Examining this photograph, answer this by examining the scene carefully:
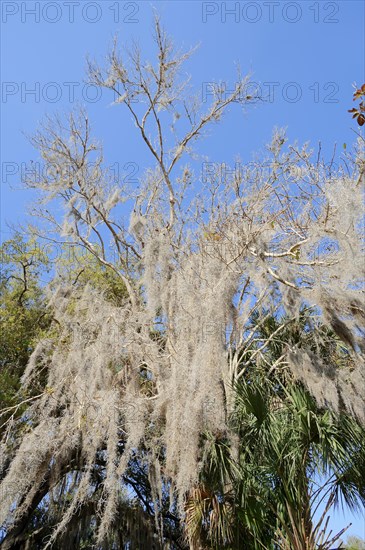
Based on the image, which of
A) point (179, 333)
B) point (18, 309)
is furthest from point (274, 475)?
point (18, 309)

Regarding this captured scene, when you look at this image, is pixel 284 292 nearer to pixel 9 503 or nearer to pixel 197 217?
pixel 197 217

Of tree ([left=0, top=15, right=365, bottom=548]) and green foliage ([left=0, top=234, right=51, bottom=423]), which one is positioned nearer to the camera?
tree ([left=0, top=15, right=365, bottom=548])

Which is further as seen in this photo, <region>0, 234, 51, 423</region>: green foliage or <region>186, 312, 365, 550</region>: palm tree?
<region>0, 234, 51, 423</region>: green foliage

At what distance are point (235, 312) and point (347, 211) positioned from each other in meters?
1.54

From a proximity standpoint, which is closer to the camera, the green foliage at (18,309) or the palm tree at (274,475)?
the palm tree at (274,475)

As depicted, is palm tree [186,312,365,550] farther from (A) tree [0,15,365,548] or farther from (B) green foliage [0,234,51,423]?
(B) green foliage [0,234,51,423]

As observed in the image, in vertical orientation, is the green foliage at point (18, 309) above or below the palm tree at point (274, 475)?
above

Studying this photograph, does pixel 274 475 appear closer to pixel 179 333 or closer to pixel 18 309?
pixel 179 333

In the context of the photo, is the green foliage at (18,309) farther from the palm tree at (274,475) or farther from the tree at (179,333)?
the palm tree at (274,475)

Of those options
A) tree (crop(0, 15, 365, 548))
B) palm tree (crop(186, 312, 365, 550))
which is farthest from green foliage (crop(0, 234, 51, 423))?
palm tree (crop(186, 312, 365, 550))

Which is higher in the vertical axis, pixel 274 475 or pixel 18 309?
pixel 18 309

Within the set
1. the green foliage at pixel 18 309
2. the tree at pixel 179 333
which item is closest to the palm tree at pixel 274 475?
the tree at pixel 179 333

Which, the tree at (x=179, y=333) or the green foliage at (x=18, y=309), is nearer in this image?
the tree at (x=179, y=333)

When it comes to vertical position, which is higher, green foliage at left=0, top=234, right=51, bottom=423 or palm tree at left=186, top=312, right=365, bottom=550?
green foliage at left=0, top=234, right=51, bottom=423
